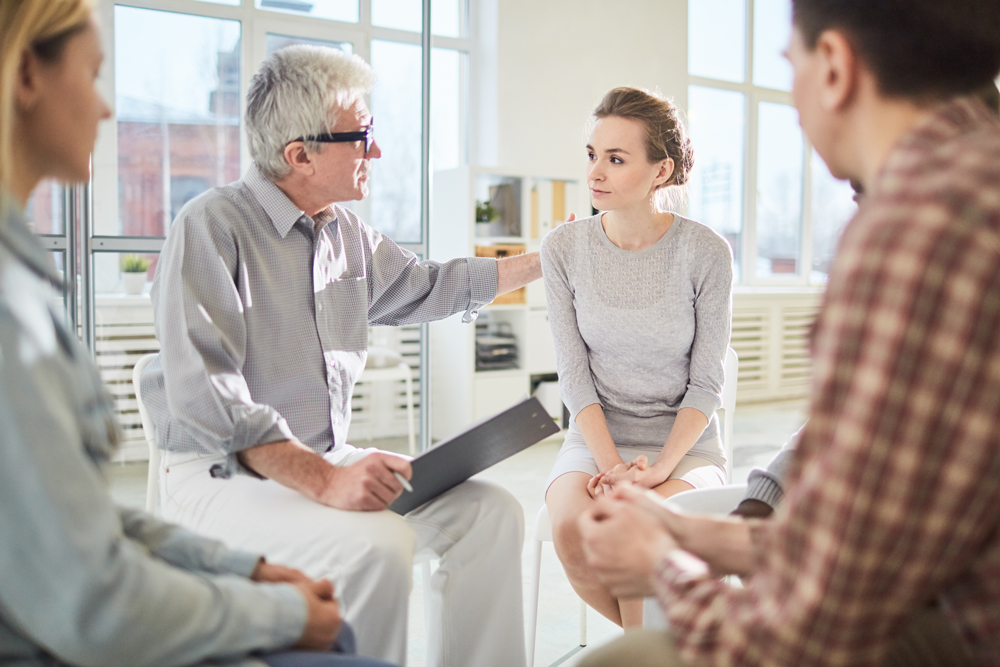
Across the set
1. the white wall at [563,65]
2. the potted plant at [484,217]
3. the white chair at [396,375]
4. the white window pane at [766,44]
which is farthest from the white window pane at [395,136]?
the white window pane at [766,44]

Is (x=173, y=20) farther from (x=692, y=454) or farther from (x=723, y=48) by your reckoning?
(x=723, y=48)

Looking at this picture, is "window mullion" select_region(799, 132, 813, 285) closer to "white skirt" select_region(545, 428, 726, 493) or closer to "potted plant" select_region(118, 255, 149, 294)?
"potted plant" select_region(118, 255, 149, 294)

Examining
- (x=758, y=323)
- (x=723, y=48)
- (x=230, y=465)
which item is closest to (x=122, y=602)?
(x=230, y=465)

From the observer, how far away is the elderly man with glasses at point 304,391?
56.2 inches

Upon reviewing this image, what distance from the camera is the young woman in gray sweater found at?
6.18 ft

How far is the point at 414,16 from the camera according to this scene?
5137 millimetres

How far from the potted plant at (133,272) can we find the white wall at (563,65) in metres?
2.36

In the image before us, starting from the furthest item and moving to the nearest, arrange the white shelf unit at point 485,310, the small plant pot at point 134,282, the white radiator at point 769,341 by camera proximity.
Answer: the white radiator at point 769,341 < the white shelf unit at point 485,310 < the small plant pot at point 134,282

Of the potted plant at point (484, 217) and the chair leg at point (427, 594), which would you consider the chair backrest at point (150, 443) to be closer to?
the chair leg at point (427, 594)

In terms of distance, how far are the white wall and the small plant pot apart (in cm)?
238

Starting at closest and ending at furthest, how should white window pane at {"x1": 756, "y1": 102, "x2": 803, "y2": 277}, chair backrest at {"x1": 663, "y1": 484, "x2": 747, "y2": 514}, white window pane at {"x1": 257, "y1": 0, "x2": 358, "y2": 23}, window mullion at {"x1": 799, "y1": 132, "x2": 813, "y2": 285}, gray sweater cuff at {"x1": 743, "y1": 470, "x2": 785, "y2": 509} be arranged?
gray sweater cuff at {"x1": 743, "y1": 470, "x2": 785, "y2": 509}
chair backrest at {"x1": 663, "y1": 484, "x2": 747, "y2": 514}
white window pane at {"x1": 257, "y1": 0, "x2": 358, "y2": 23}
white window pane at {"x1": 756, "y1": 102, "x2": 803, "y2": 277}
window mullion at {"x1": 799, "y1": 132, "x2": 813, "y2": 285}

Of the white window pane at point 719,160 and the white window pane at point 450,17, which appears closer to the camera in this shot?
the white window pane at point 450,17

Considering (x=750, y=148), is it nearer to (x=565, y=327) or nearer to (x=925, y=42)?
(x=565, y=327)

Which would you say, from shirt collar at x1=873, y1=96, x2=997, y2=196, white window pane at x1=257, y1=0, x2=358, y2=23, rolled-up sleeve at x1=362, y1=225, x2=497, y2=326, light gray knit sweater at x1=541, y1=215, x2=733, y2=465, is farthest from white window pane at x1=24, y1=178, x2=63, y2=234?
shirt collar at x1=873, y1=96, x2=997, y2=196
